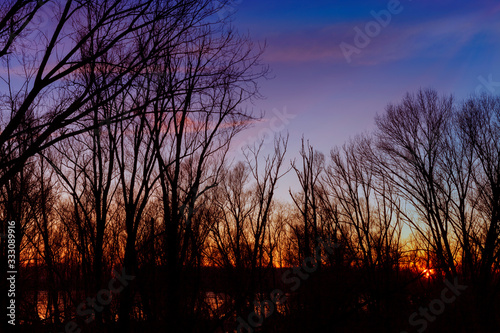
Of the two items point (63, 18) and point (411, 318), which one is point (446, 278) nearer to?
point (411, 318)

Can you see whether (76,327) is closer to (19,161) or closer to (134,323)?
(134,323)

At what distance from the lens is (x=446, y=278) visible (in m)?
13.9

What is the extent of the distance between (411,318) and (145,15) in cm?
1266

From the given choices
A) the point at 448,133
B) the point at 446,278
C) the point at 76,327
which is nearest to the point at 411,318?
the point at 446,278

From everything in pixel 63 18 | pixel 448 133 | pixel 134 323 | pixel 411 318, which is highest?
pixel 448 133

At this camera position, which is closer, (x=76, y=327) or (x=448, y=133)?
(x=76, y=327)

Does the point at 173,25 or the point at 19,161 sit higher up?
the point at 173,25

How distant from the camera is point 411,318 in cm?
1272

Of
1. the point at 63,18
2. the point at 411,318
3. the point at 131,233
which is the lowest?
the point at 411,318

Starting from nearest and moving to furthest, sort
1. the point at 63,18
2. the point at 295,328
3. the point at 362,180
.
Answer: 1. the point at 63,18
2. the point at 295,328
3. the point at 362,180

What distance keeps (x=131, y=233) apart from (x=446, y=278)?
11918mm

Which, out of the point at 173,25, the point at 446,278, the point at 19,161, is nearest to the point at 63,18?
the point at 173,25

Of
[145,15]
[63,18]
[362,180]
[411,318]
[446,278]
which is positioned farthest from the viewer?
[362,180]

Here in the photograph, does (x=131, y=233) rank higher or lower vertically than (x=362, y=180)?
lower
